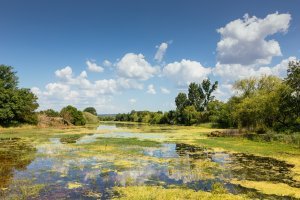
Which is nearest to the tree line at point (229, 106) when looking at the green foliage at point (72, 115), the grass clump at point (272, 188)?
the green foliage at point (72, 115)

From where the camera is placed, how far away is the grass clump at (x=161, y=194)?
12.4 m

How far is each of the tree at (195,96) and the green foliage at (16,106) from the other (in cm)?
5699

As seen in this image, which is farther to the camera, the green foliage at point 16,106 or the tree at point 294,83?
the green foliage at point 16,106

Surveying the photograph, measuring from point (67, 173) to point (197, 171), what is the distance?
25.8ft

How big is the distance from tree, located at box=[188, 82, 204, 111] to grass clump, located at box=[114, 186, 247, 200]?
310 ft

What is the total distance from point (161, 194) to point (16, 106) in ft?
190

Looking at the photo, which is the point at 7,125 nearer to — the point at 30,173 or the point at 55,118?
the point at 55,118

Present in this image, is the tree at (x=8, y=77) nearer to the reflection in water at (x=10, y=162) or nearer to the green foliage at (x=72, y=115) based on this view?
the green foliage at (x=72, y=115)

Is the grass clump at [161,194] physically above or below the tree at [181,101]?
below

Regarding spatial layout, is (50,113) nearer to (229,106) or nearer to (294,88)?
(229,106)

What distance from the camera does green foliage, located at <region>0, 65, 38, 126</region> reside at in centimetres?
6131

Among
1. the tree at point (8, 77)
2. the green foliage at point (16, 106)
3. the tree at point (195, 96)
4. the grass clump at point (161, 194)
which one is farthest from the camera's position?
the tree at point (195, 96)

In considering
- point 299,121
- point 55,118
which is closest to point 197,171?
point 299,121

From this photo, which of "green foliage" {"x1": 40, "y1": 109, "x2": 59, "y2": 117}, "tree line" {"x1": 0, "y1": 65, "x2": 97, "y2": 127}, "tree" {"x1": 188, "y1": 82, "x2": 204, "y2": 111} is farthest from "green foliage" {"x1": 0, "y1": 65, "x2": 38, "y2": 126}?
"tree" {"x1": 188, "y1": 82, "x2": 204, "y2": 111}
